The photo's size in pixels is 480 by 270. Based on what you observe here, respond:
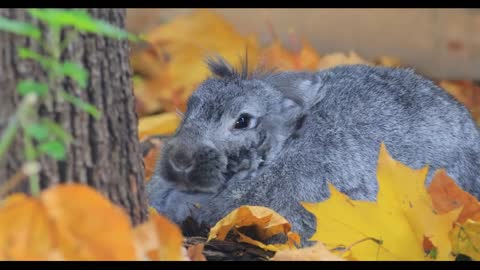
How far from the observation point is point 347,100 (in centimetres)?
375

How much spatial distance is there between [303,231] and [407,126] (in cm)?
65

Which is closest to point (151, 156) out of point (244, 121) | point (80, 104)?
point (244, 121)

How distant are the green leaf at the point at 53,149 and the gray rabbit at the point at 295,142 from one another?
128 cm

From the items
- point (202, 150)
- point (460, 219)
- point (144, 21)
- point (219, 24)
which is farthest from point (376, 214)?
point (144, 21)

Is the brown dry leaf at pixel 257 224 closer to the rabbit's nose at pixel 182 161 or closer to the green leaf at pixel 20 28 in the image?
the rabbit's nose at pixel 182 161

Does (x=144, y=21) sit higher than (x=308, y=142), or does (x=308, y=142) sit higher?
(x=144, y=21)

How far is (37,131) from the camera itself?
206 centimetres

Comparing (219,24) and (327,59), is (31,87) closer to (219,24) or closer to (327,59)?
(327,59)

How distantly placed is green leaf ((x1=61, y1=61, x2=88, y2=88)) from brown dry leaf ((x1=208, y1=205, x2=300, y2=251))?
1110 millimetres

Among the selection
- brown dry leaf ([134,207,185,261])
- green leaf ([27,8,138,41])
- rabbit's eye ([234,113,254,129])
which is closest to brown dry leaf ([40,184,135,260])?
brown dry leaf ([134,207,185,261])

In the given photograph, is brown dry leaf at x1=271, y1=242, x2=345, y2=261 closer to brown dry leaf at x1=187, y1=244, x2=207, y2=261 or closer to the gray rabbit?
brown dry leaf at x1=187, y1=244, x2=207, y2=261

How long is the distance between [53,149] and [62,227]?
0.20 meters

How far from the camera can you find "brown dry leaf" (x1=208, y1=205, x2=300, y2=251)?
3.18m

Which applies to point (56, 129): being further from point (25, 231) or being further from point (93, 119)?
point (25, 231)
